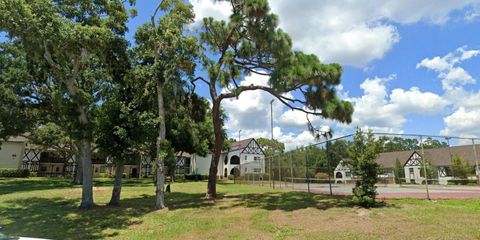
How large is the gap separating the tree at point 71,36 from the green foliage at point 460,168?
18607 millimetres

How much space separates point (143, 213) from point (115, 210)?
1.46m

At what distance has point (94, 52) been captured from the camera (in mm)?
12141

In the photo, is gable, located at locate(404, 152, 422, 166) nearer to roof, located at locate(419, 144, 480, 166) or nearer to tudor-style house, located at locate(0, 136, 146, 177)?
roof, located at locate(419, 144, 480, 166)

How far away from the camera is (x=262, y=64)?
13.9m

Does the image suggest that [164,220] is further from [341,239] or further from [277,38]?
[277,38]

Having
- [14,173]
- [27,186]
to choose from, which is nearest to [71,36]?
[27,186]

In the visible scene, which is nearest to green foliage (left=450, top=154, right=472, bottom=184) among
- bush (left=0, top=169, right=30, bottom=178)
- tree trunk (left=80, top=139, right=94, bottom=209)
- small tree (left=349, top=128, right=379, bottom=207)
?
small tree (left=349, top=128, right=379, bottom=207)

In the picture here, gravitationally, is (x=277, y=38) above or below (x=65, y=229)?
above

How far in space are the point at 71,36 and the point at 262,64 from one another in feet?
23.2

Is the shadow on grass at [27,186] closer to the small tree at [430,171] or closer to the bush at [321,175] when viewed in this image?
the bush at [321,175]

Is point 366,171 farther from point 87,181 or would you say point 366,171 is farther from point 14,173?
point 14,173

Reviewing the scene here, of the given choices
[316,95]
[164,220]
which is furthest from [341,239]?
[316,95]

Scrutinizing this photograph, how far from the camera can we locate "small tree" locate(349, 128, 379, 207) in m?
10.1

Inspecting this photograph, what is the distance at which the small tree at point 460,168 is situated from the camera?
61.8 ft
